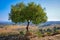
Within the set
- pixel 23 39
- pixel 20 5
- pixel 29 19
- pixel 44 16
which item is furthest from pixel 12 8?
pixel 23 39

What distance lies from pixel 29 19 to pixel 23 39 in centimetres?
921

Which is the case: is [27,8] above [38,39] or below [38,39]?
above

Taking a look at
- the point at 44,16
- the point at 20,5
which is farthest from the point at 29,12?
the point at 20,5

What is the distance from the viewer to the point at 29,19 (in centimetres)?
3447

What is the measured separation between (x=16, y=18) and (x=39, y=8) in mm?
6973

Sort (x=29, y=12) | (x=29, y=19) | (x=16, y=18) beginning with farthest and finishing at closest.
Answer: (x=16, y=18)
(x=29, y=19)
(x=29, y=12)

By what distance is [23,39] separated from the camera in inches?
1022

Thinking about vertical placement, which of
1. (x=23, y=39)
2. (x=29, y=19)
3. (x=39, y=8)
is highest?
(x=39, y=8)

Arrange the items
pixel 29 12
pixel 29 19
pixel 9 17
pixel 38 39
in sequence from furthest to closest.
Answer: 1. pixel 9 17
2. pixel 29 19
3. pixel 29 12
4. pixel 38 39

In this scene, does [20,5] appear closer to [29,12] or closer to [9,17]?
[9,17]

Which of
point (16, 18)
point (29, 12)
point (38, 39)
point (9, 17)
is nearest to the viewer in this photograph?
point (38, 39)

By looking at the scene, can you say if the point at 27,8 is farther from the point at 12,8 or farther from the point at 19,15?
the point at 12,8

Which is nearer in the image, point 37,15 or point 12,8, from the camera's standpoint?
point 37,15

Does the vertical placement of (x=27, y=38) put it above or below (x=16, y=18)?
below
